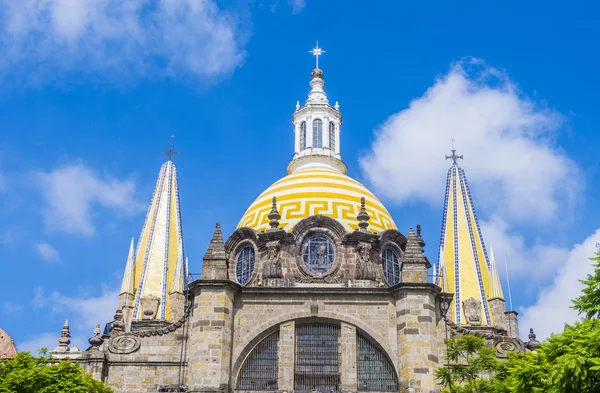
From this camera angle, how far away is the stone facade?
33969mm

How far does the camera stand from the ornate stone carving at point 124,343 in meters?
35.4

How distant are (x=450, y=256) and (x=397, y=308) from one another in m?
17.3

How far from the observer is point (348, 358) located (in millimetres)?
34719

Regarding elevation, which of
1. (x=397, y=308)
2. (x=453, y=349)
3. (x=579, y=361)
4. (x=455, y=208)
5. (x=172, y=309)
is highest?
(x=455, y=208)

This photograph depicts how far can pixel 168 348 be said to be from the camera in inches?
1396

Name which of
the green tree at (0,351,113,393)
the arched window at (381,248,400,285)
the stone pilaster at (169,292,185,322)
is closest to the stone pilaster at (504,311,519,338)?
the arched window at (381,248,400,285)

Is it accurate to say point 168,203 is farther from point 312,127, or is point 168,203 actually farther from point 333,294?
point 333,294

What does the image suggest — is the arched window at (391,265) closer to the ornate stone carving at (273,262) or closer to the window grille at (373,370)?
the window grille at (373,370)

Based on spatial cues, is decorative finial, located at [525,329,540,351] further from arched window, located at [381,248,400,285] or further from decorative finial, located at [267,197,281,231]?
decorative finial, located at [267,197,281,231]

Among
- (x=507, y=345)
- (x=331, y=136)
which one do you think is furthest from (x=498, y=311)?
(x=331, y=136)

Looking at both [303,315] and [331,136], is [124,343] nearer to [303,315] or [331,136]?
[303,315]

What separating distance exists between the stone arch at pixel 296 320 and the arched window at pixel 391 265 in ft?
13.7

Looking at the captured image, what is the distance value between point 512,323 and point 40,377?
29.2 metres

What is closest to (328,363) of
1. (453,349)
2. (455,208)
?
(453,349)
